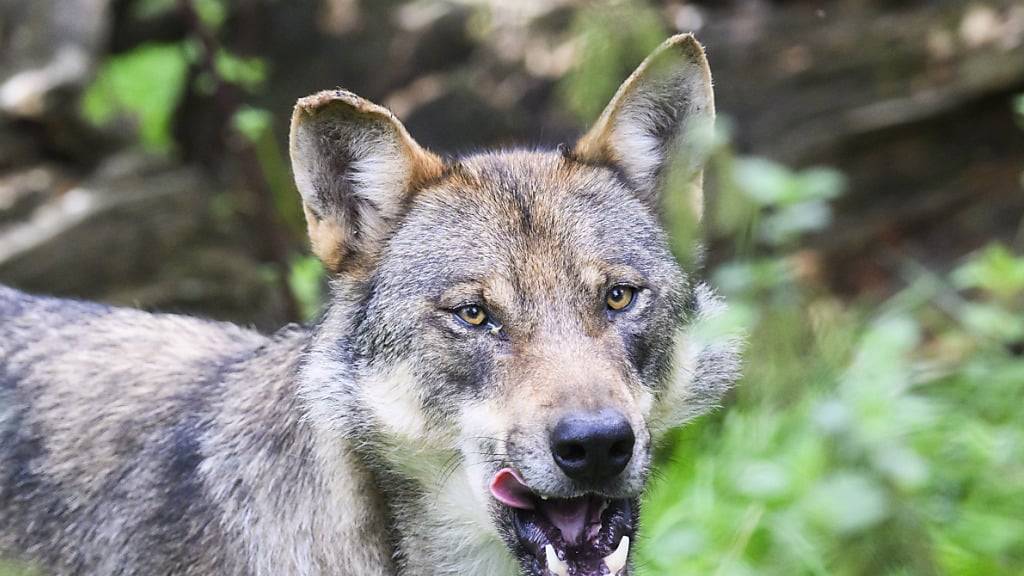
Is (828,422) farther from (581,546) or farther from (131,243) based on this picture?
(131,243)

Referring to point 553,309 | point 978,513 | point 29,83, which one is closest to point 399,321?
point 553,309

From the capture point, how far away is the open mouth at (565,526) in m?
3.52

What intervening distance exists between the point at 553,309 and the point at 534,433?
0.49 meters

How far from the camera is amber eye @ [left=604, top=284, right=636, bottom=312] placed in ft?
12.7

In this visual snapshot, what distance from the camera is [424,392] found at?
3.80 metres

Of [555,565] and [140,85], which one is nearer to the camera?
[555,565]

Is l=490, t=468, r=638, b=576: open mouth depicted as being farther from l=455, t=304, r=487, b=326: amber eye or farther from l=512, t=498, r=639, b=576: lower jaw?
l=455, t=304, r=487, b=326: amber eye

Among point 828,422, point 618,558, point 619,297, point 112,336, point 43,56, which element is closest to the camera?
point 828,422

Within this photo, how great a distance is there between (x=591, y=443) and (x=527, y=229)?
35.7 inches

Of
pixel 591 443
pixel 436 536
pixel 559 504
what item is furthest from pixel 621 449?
pixel 436 536

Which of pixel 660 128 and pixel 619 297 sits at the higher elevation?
pixel 660 128

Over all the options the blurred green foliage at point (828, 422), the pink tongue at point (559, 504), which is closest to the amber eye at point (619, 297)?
the blurred green foliage at point (828, 422)

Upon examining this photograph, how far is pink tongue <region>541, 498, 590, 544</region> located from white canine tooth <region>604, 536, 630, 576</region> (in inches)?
4.8

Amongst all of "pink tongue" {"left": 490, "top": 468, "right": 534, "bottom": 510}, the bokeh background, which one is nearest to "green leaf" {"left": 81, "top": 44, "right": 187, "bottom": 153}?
the bokeh background
